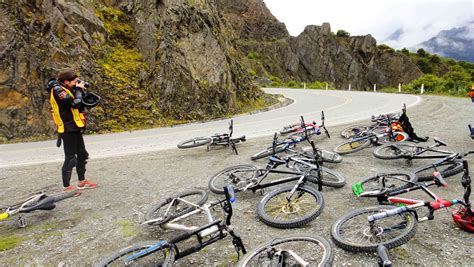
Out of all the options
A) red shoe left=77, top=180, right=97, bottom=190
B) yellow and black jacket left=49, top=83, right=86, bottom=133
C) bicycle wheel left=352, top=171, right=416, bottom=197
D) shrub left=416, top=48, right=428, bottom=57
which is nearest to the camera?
bicycle wheel left=352, top=171, right=416, bottom=197

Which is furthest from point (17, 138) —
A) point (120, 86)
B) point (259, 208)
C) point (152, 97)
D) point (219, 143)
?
point (259, 208)

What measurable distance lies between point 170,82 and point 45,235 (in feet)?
43.7

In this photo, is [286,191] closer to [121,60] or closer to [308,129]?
[308,129]

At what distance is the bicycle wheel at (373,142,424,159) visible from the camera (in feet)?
24.5

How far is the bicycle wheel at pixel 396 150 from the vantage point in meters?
7.48

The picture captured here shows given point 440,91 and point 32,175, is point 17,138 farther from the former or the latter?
point 440,91

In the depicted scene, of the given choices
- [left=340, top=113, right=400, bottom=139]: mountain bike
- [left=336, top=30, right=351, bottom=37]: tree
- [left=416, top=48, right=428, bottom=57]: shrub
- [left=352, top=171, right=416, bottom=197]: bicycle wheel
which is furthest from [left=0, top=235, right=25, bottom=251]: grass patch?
[left=416, top=48, right=428, bottom=57]: shrub

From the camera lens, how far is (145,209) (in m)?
5.91

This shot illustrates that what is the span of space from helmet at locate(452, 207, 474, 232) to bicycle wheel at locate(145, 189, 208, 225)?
3941 mm

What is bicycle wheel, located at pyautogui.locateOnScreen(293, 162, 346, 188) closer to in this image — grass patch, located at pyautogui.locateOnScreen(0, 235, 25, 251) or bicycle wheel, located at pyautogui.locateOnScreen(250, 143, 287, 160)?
bicycle wheel, located at pyautogui.locateOnScreen(250, 143, 287, 160)

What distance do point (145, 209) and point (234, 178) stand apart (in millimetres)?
1917

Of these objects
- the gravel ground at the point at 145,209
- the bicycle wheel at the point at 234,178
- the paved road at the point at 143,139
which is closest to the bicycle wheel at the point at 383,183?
the gravel ground at the point at 145,209

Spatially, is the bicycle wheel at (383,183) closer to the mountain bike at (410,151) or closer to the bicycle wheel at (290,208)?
the bicycle wheel at (290,208)

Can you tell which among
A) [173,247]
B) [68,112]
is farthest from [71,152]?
[173,247]
